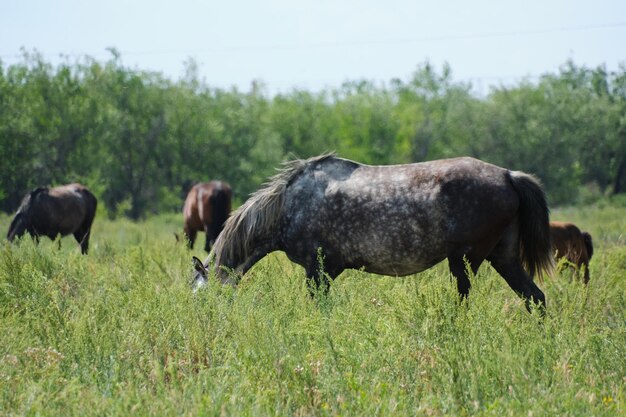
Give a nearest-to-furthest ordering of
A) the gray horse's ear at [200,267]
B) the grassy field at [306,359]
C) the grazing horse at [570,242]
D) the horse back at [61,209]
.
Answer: the grassy field at [306,359], the gray horse's ear at [200,267], the grazing horse at [570,242], the horse back at [61,209]

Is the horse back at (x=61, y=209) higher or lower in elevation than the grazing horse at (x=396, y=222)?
lower

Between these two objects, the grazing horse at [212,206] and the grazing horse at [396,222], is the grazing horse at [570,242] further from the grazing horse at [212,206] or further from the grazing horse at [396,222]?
the grazing horse at [212,206]

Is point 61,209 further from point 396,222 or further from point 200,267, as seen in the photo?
point 396,222

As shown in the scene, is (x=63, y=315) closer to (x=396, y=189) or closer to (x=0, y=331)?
(x=0, y=331)

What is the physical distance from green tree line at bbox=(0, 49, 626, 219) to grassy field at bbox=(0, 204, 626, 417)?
94.7 ft

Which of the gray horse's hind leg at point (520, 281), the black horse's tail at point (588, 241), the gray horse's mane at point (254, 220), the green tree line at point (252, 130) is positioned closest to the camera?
the gray horse's hind leg at point (520, 281)

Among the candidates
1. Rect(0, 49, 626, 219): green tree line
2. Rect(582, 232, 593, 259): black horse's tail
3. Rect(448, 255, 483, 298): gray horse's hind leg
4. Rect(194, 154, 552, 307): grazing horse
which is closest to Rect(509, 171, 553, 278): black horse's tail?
Rect(194, 154, 552, 307): grazing horse

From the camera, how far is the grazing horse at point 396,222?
722 centimetres

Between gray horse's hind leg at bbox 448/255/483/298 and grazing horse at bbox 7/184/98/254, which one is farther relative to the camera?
grazing horse at bbox 7/184/98/254

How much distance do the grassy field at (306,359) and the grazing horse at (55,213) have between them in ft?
27.3

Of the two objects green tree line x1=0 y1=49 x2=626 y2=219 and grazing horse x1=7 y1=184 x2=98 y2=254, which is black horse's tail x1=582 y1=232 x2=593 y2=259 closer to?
grazing horse x1=7 y1=184 x2=98 y2=254

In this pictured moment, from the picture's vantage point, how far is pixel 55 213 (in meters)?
15.2

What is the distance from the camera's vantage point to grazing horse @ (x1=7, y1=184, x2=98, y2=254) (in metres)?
14.7

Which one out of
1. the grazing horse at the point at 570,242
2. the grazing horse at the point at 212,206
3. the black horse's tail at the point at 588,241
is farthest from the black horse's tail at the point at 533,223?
the grazing horse at the point at 212,206
